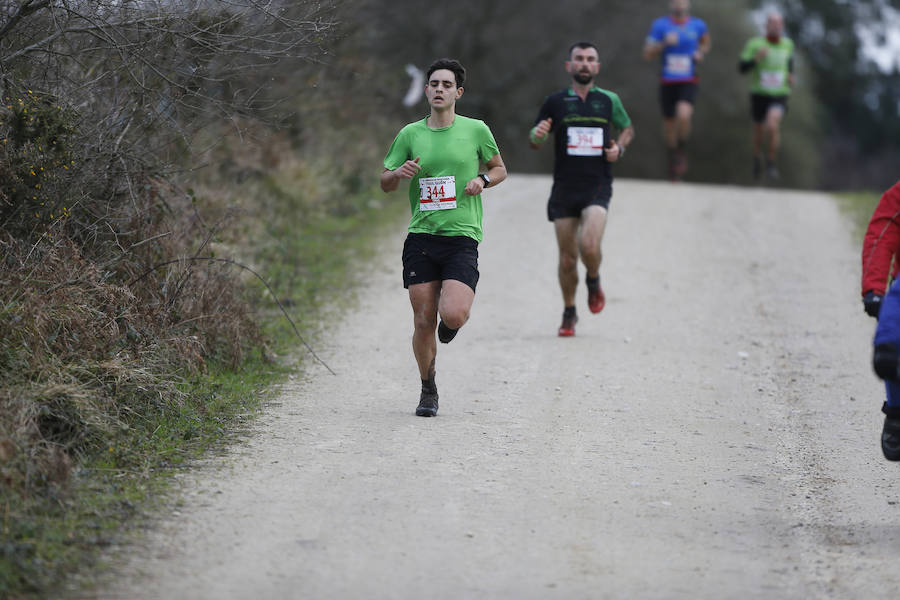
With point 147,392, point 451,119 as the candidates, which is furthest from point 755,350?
point 147,392

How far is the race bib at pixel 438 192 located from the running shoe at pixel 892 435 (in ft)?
9.60

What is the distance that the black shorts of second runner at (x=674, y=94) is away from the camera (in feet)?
55.9

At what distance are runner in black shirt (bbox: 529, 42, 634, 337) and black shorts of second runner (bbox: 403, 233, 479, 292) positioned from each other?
2659 millimetres

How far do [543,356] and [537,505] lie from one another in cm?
375

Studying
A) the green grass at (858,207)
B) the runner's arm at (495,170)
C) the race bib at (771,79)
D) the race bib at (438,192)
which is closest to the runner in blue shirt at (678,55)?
the race bib at (771,79)

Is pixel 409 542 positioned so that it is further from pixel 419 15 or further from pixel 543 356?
pixel 419 15

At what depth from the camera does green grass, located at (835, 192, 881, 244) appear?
635 inches

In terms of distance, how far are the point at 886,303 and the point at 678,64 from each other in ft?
37.9

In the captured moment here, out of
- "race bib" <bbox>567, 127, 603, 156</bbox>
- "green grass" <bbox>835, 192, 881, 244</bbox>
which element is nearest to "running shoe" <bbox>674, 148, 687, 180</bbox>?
"green grass" <bbox>835, 192, 881, 244</bbox>

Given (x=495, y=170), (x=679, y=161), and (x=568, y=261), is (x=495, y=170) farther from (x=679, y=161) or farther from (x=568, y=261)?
(x=679, y=161)

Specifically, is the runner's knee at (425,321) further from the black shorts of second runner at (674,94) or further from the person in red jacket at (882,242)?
the black shorts of second runner at (674,94)

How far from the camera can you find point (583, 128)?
1030cm

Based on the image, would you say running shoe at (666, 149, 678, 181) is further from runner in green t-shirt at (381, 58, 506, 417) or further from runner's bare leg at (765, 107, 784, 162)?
runner in green t-shirt at (381, 58, 506, 417)

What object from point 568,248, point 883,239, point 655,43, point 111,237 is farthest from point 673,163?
point 883,239
